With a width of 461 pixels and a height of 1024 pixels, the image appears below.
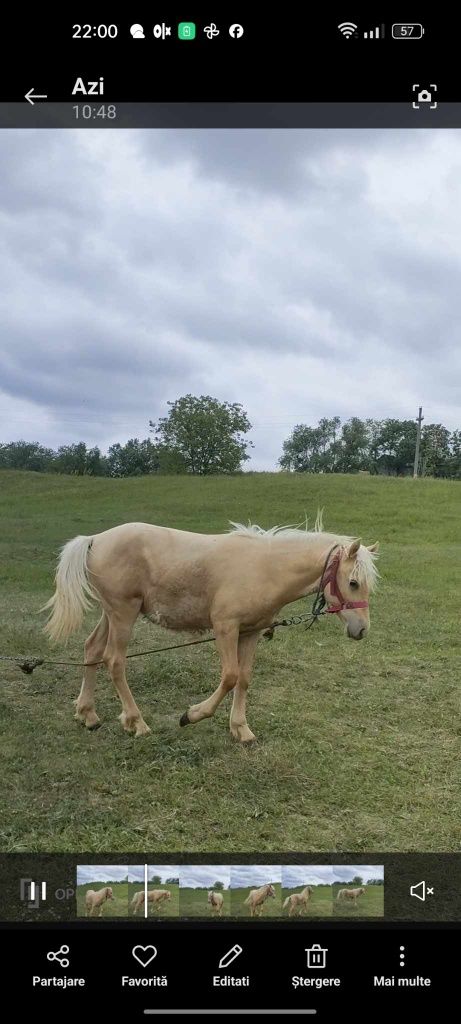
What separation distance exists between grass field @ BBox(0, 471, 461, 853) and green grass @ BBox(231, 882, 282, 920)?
0.74 meters

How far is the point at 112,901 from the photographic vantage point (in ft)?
5.89

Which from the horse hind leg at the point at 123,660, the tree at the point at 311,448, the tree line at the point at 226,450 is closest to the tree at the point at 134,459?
the tree line at the point at 226,450

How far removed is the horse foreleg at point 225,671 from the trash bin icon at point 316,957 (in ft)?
7.04

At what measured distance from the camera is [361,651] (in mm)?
5672

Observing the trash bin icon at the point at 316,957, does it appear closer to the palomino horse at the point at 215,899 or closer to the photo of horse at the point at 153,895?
the palomino horse at the point at 215,899

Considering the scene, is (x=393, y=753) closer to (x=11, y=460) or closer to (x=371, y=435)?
(x=371, y=435)

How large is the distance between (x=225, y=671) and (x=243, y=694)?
40 centimetres

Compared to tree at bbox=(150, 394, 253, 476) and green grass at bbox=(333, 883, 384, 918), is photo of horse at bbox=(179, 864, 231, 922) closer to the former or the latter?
green grass at bbox=(333, 883, 384, 918)

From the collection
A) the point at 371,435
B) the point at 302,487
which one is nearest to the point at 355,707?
the point at 302,487

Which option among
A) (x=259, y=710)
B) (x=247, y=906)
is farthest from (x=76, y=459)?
(x=259, y=710)

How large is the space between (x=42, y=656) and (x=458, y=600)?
471 cm
